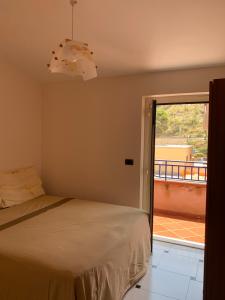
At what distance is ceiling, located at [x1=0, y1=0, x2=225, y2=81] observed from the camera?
6.14 feet

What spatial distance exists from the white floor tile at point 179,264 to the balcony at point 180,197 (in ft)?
2.86

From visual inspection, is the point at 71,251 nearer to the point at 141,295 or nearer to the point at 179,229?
the point at 141,295

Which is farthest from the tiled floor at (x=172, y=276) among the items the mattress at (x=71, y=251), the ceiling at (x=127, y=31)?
the ceiling at (x=127, y=31)

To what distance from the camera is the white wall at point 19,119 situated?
10.6ft

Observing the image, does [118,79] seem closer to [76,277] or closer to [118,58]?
[118,58]

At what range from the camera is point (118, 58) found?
2.80m

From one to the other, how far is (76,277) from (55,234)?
70 cm

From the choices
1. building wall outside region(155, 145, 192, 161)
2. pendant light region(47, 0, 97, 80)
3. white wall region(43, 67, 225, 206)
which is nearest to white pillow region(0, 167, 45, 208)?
white wall region(43, 67, 225, 206)

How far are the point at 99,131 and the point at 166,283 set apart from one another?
6.81ft

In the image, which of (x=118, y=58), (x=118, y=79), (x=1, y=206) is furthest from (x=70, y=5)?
(x=1, y=206)

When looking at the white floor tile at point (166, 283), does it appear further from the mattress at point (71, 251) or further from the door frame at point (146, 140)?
the door frame at point (146, 140)

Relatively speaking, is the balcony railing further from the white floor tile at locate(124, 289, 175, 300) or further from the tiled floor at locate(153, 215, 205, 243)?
the white floor tile at locate(124, 289, 175, 300)

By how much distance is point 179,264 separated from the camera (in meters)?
2.88

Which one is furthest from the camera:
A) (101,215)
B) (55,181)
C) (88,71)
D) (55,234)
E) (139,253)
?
(55,181)
